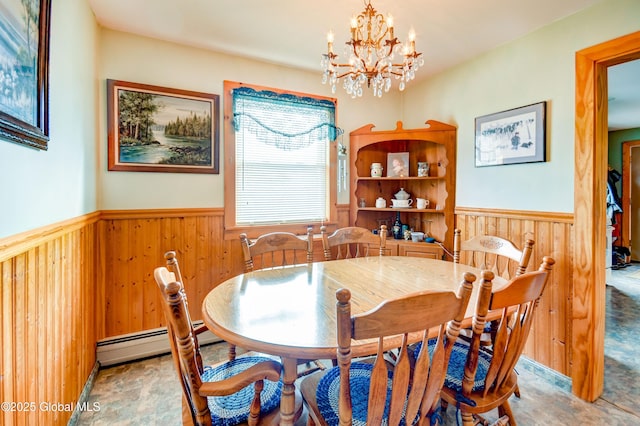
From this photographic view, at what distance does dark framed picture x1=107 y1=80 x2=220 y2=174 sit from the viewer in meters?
2.40

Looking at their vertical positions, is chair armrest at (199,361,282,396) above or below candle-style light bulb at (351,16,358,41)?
below

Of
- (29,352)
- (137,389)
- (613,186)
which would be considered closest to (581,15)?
(29,352)

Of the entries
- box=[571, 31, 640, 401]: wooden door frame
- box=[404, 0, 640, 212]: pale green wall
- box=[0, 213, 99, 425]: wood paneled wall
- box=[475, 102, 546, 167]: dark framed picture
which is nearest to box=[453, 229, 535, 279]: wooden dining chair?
box=[571, 31, 640, 401]: wooden door frame

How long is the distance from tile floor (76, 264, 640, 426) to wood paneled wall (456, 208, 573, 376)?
0.20m

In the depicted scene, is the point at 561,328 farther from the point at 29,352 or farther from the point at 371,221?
the point at 29,352

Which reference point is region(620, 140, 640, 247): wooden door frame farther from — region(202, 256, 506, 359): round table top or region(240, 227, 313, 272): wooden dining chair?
region(240, 227, 313, 272): wooden dining chair

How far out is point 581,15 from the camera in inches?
81.1

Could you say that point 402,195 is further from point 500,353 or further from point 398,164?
point 500,353

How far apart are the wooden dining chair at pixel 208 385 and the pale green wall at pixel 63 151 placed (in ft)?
1.88

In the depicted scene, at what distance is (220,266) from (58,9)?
6.50 feet

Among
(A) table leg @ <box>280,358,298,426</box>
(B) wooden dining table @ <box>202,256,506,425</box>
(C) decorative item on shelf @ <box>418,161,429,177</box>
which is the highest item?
(C) decorative item on shelf @ <box>418,161,429,177</box>

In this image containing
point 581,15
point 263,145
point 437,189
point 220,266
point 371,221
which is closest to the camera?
point 581,15

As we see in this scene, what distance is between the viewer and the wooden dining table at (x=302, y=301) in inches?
43.1

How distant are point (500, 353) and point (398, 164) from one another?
2.48 meters
